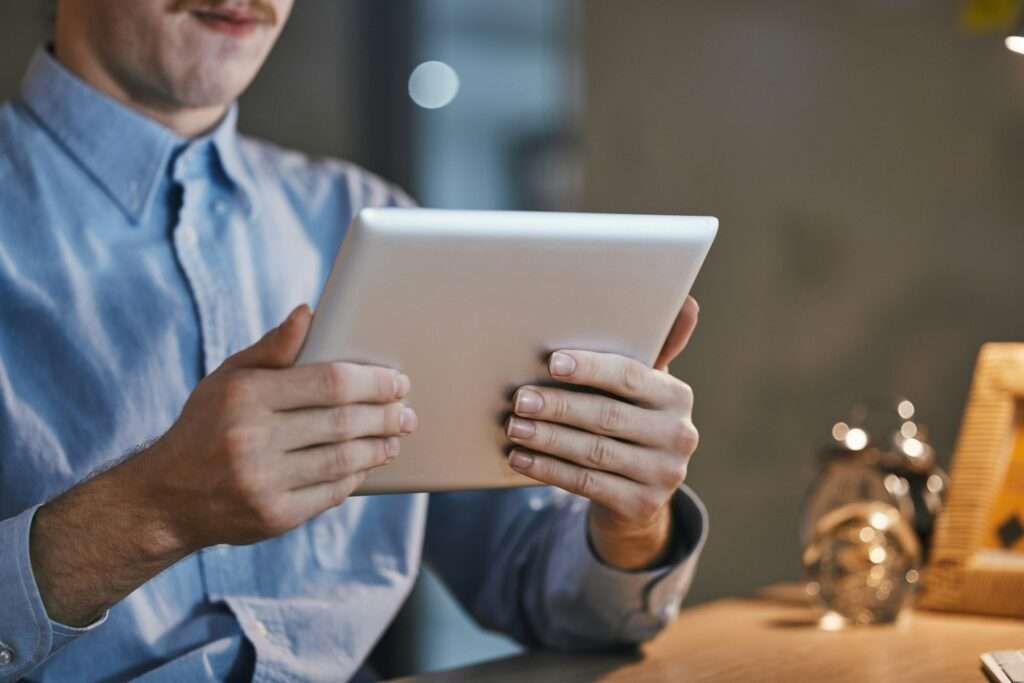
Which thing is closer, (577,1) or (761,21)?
(761,21)

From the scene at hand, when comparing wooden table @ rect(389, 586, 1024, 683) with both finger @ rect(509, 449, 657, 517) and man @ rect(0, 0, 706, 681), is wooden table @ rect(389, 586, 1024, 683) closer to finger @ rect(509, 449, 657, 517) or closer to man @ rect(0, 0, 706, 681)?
man @ rect(0, 0, 706, 681)

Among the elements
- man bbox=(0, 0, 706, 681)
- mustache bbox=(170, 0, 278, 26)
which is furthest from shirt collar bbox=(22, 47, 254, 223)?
mustache bbox=(170, 0, 278, 26)

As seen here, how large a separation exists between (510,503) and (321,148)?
137 centimetres

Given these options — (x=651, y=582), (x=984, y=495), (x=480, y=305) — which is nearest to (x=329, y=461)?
(x=480, y=305)

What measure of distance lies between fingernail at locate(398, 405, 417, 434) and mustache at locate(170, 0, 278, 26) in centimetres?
50

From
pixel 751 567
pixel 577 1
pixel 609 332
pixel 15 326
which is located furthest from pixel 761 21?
pixel 15 326

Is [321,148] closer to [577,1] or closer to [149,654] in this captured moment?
[577,1]

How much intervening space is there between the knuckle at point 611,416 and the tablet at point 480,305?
0.04 metres

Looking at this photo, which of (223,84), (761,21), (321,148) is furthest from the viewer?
(321,148)

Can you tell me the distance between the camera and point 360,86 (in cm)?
254

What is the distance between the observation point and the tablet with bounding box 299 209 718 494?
75cm

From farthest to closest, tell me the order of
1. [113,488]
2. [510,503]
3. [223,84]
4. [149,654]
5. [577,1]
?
[577,1] < [510,503] < [223,84] < [149,654] < [113,488]

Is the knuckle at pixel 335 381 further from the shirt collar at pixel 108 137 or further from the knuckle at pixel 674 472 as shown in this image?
the shirt collar at pixel 108 137

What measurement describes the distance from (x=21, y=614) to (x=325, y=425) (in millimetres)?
284
